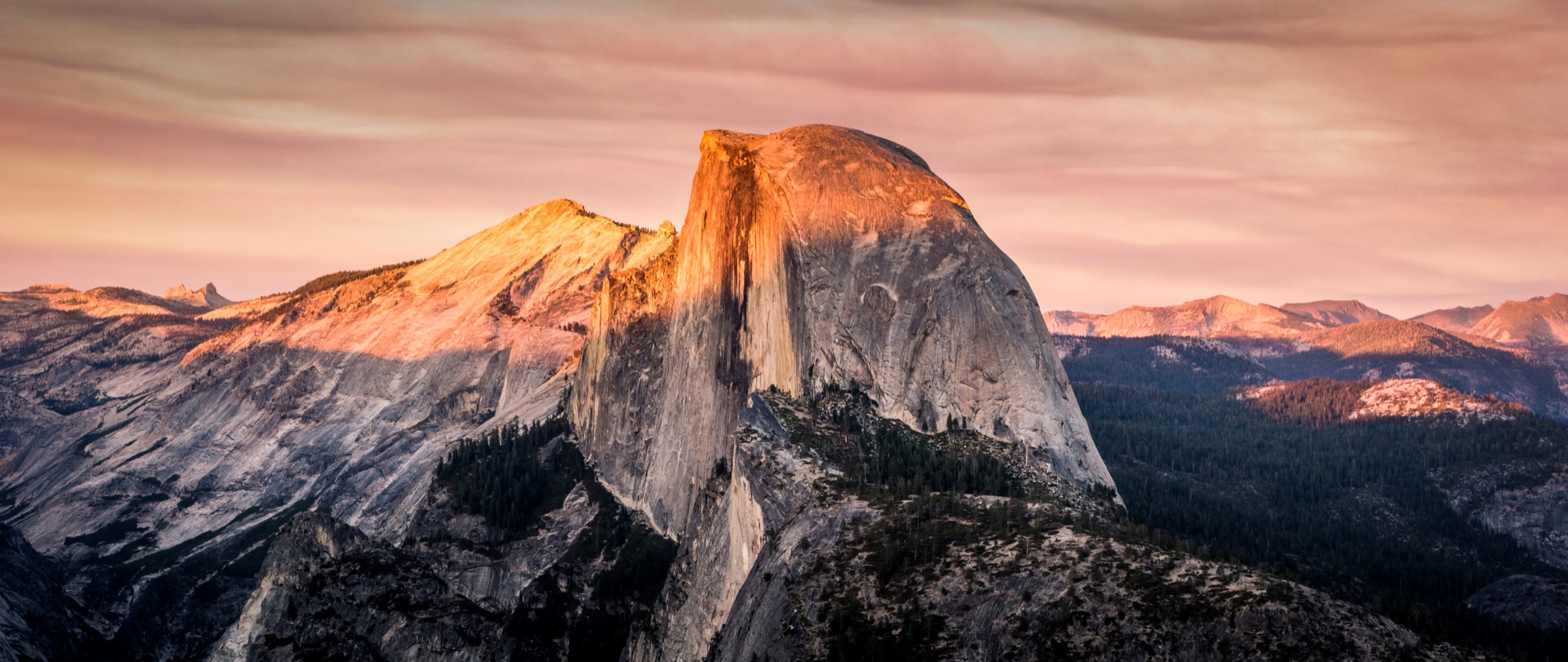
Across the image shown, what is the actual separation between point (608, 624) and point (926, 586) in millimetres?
83579

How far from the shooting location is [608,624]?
543 feet

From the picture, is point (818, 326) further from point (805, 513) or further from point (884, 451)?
point (805, 513)

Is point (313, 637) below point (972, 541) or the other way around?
below

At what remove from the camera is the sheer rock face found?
→ 13175 cm

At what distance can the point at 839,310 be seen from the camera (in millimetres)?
144625

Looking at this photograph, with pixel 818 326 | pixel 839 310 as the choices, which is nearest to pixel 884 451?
pixel 818 326

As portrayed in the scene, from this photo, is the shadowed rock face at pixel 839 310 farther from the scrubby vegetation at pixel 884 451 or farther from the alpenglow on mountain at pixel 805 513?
the scrubby vegetation at pixel 884 451

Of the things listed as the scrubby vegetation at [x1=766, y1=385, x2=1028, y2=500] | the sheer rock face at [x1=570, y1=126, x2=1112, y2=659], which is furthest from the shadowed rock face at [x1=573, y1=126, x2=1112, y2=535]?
the scrubby vegetation at [x1=766, y1=385, x2=1028, y2=500]

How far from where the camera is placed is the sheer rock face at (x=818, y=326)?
131750mm

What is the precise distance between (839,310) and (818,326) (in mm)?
3164

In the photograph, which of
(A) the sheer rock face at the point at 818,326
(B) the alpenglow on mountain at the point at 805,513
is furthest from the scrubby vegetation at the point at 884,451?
(A) the sheer rock face at the point at 818,326

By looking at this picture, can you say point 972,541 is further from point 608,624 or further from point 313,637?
point 313,637

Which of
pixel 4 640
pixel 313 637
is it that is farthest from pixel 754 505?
pixel 4 640

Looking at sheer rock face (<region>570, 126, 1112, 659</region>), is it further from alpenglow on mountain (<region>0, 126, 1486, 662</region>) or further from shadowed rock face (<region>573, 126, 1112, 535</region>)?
alpenglow on mountain (<region>0, 126, 1486, 662</region>)
